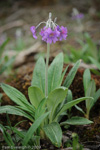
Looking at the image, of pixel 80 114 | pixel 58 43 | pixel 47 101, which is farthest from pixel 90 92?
pixel 58 43

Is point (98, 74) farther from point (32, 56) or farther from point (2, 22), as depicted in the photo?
point (2, 22)

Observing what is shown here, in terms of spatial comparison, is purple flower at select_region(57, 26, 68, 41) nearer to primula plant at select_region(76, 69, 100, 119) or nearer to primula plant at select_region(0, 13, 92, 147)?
primula plant at select_region(0, 13, 92, 147)

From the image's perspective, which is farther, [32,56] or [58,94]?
[32,56]

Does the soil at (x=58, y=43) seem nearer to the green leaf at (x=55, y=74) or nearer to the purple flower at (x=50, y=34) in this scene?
the green leaf at (x=55, y=74)

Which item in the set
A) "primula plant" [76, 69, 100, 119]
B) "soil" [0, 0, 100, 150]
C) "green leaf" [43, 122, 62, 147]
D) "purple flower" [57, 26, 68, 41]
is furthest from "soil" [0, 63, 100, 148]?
"purple flower" [57, 26, 68, 41]

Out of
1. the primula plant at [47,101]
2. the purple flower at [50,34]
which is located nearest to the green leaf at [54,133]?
the primula plant at [47,101]

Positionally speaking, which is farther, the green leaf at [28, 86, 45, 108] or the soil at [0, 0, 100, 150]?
→ the soil at [0, 0, 100, 150]

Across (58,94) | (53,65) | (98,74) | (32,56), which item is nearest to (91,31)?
(32,56)

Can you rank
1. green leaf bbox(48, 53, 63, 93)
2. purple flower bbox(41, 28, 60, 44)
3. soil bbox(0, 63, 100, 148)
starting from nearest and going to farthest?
purple flower bbox(41, 28, 60, 44) < soil bbox(0, 63, 100, 148) < green leaf bbox(48, 53, 63, 93)
